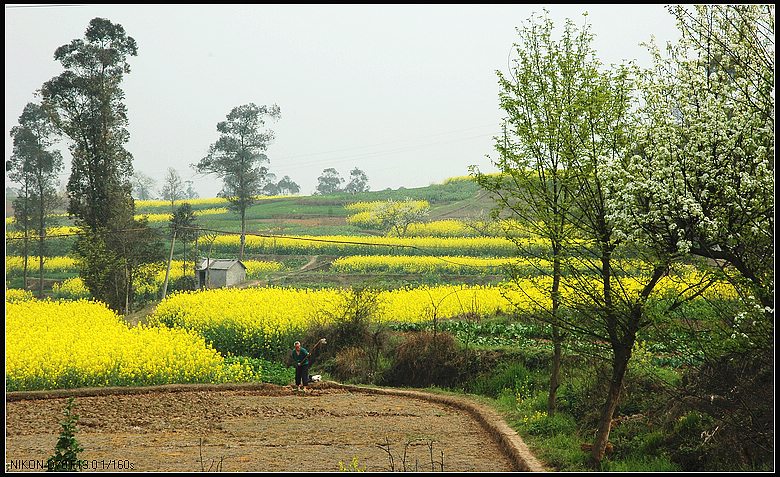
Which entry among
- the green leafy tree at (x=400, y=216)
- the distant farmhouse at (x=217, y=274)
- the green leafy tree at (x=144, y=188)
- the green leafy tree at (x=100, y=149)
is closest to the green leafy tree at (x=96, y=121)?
the green leafy tree at (x=100, y=149)

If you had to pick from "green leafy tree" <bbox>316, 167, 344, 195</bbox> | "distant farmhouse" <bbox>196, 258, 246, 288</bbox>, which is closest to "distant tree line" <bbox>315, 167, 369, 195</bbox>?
"green leafy tree" <bbox>316, 167, 344, 195</bbox>

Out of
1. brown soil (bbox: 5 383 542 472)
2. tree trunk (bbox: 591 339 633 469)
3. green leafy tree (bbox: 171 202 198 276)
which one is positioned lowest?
brown soil (bbox: 5 383 542 472)

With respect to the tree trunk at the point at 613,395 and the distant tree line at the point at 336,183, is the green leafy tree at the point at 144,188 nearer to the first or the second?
the distant tree line at the point at 336,183

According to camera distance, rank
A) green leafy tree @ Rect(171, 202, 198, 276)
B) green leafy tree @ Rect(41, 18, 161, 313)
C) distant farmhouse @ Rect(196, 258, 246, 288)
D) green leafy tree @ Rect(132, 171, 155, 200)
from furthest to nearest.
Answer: green leafy tree @ Rect(132, 171, 155, 200)
distant farmhouse @ Rect(196, 258, 246, 288)
green leafy tree @ Rect(171, 202, 198, 276)
green leafy tree @ Rect(41, 18, 161, 313)

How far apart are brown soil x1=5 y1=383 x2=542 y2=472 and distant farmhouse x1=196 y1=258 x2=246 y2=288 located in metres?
22.1

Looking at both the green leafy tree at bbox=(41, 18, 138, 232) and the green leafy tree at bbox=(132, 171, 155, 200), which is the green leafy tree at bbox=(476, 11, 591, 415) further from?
the green leafy tree at bbox=(132, 171, 155, 200)

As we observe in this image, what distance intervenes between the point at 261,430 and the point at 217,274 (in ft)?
90.7

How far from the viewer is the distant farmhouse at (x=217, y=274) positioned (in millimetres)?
40031

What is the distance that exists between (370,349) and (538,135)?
11089 millimetres

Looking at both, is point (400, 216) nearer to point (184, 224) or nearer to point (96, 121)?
point (184, 224)

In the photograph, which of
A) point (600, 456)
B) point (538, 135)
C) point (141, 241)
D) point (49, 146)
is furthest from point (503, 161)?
point (49, 146)

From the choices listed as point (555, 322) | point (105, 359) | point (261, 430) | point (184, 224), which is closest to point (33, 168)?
point (184, 224)

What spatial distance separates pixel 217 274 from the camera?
40.3 metres

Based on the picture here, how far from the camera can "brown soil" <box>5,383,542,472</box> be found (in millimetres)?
10766
